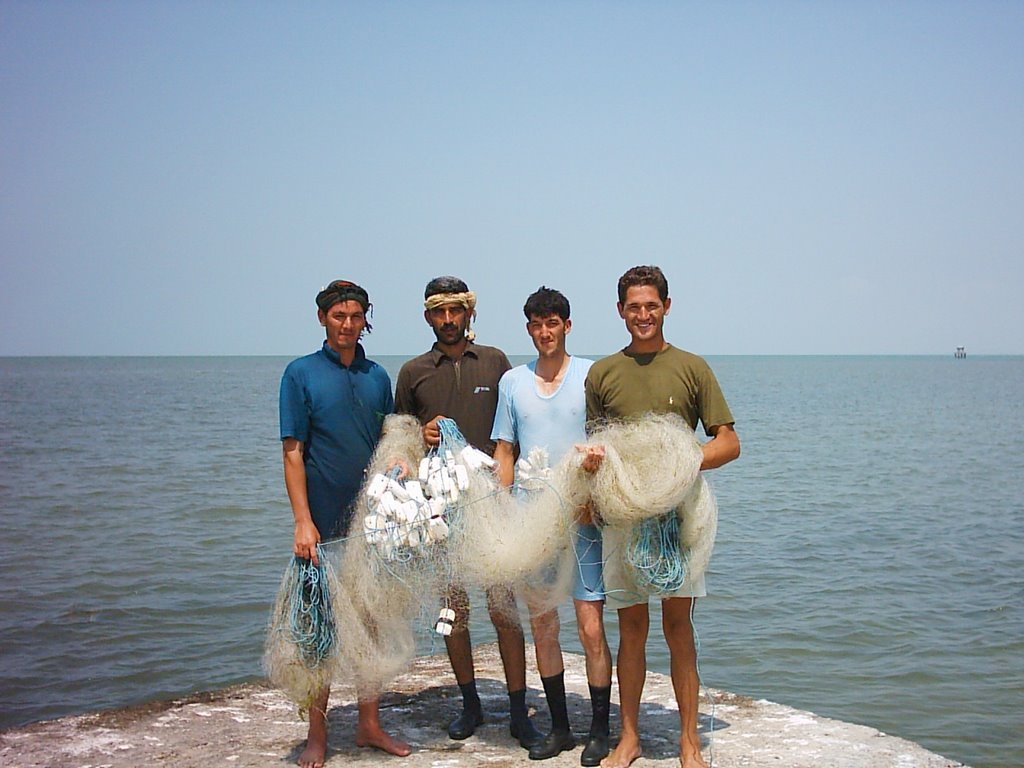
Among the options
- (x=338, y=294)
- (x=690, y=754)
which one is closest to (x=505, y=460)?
(x=338, y=294)

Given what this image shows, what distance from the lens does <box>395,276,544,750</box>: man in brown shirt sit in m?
4.50

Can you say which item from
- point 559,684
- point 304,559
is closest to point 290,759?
point 304,559

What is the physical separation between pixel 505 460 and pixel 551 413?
31 cm

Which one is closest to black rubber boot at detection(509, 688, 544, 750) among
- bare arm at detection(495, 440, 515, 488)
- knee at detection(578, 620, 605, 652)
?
knee at detection(578, 620, 605, 652)

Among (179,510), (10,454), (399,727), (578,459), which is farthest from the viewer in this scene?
(10,454)

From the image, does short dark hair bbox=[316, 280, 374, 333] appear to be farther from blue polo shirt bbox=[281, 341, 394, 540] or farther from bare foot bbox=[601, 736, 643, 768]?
bare foot bbox=[601, 736, 643, 768]

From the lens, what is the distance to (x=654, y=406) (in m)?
4.06

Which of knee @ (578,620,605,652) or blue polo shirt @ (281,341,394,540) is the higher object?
blue polo shirt @ (281,341,394,540)

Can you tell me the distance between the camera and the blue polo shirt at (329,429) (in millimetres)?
4262

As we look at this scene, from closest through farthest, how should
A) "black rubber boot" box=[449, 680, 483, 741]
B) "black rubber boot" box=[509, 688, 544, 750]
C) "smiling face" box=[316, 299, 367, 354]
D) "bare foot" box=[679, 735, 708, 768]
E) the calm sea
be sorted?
1. "bare foot" box=[679, 735, 708, 768]
2. "smiling face" box=[316, 299, 367, 354]
3. "black rubber boot" box=[509, 688, 544, 750]
4. "black rubber boot" box=[449, 680, 483, 741]
5. the calm sea

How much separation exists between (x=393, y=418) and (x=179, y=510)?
11.7m

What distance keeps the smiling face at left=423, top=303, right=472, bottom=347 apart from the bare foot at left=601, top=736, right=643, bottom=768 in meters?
1.95

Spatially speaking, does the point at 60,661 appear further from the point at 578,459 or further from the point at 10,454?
the point at 10,454

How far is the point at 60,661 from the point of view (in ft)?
26.0
